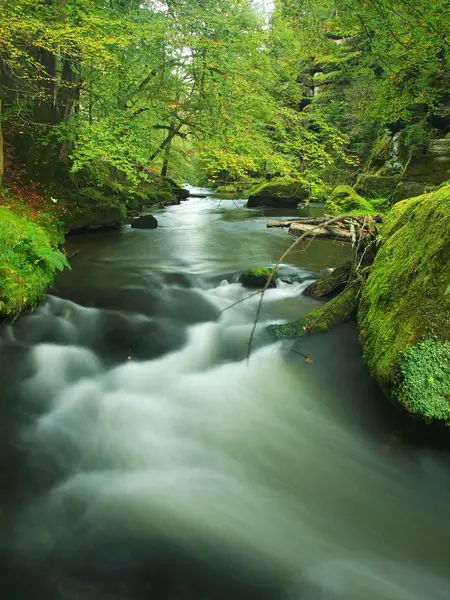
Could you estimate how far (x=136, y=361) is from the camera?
4.63 m

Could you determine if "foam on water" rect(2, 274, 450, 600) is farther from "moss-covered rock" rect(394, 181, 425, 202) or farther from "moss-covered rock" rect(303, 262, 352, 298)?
"moss-covered rock" rect(394, 181, 425, 202)

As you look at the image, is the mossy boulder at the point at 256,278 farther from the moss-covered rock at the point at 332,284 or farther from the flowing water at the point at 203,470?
the flowing water at the point at 203,470

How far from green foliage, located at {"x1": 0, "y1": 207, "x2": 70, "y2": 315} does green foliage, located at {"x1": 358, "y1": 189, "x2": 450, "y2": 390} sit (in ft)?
14.9

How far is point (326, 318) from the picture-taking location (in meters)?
5.00

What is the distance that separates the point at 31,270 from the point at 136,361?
2364 mm

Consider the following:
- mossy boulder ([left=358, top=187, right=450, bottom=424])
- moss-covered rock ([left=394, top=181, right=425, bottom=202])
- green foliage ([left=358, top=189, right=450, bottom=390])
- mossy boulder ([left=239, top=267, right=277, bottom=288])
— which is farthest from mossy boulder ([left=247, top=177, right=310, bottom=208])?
mossy boulder ([left=358, top=187, right=450, bottom=424])

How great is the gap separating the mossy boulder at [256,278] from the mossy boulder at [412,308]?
2696mm

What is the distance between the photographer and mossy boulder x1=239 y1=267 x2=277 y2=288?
7.09m

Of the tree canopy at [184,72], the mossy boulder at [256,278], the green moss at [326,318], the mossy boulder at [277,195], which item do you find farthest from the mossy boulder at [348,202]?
the green moss at [326,318]

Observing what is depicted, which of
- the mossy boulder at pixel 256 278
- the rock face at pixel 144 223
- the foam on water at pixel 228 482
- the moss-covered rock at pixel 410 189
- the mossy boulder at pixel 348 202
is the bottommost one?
the foam on water at pixel 228 482

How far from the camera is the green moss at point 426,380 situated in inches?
112

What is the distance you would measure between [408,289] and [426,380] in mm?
965

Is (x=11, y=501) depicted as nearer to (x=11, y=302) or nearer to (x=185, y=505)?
(x=185, y=505)

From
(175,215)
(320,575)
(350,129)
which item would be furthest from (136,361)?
(350,129)
